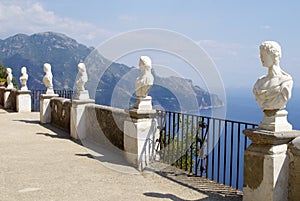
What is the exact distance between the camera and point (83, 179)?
5672mm

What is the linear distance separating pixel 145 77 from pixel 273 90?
9.29 feet

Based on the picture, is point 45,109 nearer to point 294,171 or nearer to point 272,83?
point 272,83

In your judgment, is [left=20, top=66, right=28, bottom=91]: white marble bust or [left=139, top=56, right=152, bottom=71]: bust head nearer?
[left=139, top=56, right=152, bottom=71]: bust head

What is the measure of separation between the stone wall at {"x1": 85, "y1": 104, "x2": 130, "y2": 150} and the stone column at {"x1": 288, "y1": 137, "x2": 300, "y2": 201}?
351 centimetres

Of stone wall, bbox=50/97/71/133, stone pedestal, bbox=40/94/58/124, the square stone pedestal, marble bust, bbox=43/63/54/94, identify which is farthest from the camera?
marble bust, bbox=43/63/54/94

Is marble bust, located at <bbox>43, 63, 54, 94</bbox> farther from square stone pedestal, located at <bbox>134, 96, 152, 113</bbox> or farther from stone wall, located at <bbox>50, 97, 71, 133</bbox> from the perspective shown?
square stone pedestal, located at <bbox>134, 96, 152, 113</bbox>

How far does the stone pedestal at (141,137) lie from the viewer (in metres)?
6.34

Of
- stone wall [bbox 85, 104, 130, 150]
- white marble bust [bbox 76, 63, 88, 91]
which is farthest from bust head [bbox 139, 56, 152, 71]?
white marble bust [bbox 76, 63, 88, 91]

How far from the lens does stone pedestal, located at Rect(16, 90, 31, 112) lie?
16.1m

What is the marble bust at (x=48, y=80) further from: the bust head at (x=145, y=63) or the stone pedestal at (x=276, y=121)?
the stone pedestal at (x=276, y=121)

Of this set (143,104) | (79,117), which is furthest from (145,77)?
(79,117)

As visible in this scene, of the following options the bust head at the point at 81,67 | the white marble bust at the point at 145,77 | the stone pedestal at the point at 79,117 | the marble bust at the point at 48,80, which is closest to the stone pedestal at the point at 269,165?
the white marble bust at the point at 145,77

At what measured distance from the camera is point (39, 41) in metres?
84.5

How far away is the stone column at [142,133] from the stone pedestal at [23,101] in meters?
11.1
